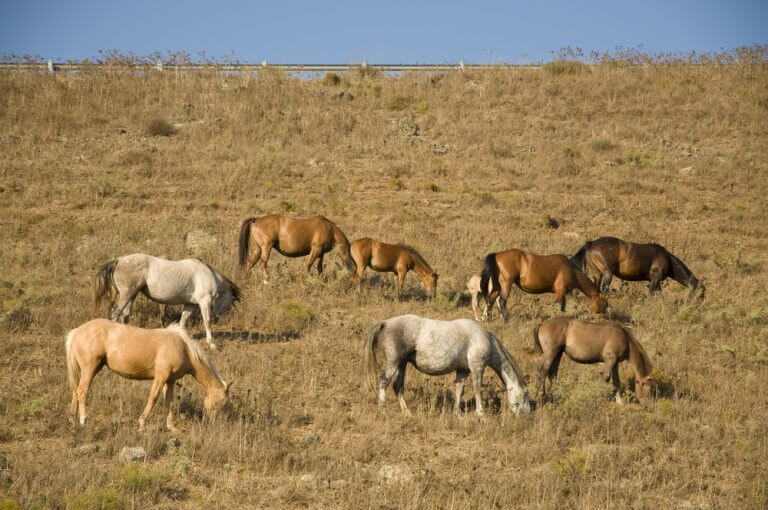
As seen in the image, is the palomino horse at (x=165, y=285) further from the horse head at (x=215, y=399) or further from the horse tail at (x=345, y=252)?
the horse tail at (x=345, y=252)

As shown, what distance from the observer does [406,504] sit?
7.94 meters

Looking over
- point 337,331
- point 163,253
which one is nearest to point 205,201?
point 163,253

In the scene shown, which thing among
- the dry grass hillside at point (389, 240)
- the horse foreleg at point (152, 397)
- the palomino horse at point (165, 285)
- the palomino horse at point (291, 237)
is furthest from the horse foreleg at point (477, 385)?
the palomino horse at point (291, 237)

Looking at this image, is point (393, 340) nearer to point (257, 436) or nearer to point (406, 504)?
point (257, 436)

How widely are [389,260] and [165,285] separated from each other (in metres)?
5.85

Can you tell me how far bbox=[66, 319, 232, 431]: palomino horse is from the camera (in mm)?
9328

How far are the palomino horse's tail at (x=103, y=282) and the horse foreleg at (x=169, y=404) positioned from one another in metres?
3.74

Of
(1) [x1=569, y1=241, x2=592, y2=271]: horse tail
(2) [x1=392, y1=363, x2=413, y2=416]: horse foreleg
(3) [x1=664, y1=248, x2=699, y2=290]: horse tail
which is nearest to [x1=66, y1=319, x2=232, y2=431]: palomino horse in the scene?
(2) [x1=392, y1=363, x2=413, y2=416]: horse foreleg

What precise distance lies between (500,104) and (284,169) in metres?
12.0

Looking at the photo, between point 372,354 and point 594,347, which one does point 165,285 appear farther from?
point 594,347

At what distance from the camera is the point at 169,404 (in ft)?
31.5

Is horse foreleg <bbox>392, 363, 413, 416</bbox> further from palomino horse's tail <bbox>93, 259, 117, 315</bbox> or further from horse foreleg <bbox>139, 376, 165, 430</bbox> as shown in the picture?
palomino horse's tail <bbox>93, 259, 117, 315</bbox>

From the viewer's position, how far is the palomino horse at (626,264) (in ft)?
59.0

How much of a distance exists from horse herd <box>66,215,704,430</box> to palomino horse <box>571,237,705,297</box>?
0.9 inches
